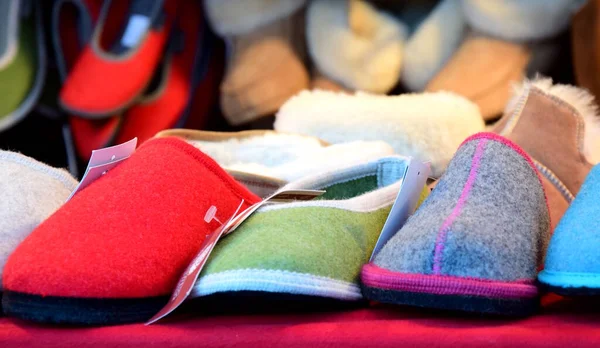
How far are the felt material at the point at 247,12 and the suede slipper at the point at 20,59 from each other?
25 centimetres

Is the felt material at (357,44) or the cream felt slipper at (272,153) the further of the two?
the felt material at (357,44)

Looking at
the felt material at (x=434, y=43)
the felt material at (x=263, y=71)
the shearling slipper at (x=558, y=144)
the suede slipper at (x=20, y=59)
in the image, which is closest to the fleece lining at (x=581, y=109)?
the shearling slipper at (x=558, y=144)

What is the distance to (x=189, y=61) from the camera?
842 mm

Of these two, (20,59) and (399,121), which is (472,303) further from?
(20,59)

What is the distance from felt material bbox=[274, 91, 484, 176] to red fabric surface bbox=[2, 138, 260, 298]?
23 cm

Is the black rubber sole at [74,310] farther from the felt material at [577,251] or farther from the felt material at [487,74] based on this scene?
the felt material at [487,74]

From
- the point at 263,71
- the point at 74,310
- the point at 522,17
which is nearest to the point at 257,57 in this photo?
the point at 263,71

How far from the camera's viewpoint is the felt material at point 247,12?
0.78m

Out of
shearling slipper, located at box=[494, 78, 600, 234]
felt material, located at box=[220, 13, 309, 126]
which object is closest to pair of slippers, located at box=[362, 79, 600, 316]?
shearling slipper, located at box=[494, 78, 600, 234]

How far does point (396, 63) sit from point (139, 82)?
0.34 m

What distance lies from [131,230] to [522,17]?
1.78 feet

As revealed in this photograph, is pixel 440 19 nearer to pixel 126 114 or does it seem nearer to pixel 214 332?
pixel 126 114

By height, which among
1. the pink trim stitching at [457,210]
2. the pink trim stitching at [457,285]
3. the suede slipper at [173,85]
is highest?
the pink trim stitching at [457,210]

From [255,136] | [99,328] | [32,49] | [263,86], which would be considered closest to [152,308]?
[99,328]
